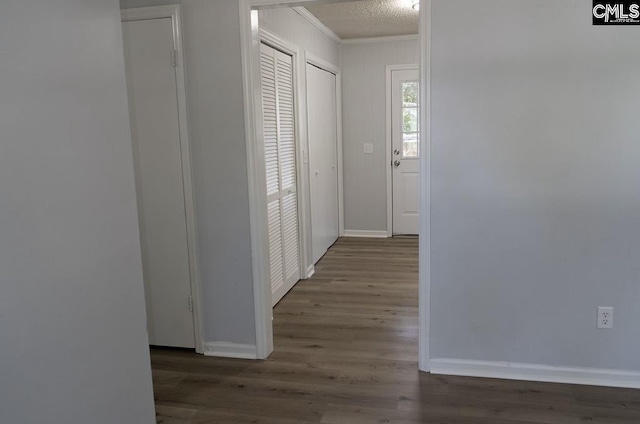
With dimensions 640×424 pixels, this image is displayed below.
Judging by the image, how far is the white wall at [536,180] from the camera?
2.45 metres

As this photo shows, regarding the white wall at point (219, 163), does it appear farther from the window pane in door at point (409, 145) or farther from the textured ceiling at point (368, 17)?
the window pane in door at point (409, 145)

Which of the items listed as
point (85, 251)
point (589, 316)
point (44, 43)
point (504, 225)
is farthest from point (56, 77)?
point (589, 316)

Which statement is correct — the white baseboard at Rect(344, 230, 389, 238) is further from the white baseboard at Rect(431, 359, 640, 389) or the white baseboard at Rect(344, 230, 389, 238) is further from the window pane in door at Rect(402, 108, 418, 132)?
the white baseboard at Rect(431, 359, 640, 389)

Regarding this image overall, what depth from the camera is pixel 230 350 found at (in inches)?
122

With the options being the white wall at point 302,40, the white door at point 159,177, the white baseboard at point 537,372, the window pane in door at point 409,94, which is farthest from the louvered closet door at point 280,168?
the window pane in door at point 409,94

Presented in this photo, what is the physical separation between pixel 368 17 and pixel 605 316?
136 inches

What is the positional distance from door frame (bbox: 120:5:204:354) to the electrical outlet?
2.25m

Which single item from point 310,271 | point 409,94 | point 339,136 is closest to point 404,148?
point 409,94

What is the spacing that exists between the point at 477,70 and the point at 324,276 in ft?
8.82

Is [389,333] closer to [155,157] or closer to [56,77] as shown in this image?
[155,157]

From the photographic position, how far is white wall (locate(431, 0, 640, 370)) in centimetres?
245

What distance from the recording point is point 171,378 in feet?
9.32

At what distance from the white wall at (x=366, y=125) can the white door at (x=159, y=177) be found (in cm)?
355

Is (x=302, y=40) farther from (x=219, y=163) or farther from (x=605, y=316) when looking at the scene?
(x=605, y=316)
